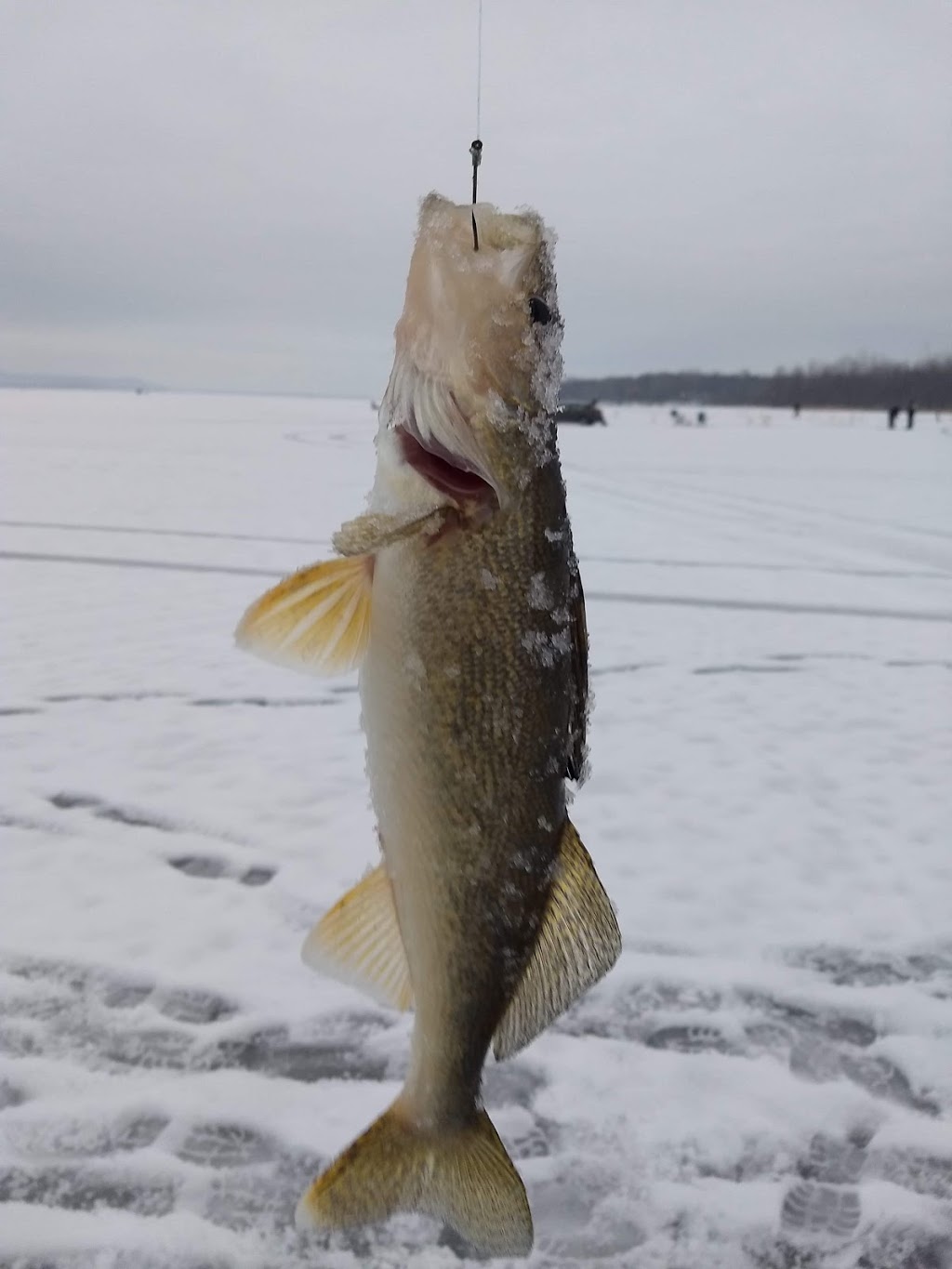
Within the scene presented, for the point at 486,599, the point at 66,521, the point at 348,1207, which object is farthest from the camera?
the point at 66,521

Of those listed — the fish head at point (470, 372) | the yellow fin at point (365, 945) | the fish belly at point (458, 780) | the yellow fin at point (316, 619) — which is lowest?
the yellow fin at point (365, 945)

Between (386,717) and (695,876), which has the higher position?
(386,717)

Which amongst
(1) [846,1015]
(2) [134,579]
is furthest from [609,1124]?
(2) [134,579]

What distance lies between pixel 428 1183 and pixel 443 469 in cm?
105

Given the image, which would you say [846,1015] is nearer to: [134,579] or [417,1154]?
[417,1154]

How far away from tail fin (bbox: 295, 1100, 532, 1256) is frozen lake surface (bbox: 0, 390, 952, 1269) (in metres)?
0.97

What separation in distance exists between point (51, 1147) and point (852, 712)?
479 cm

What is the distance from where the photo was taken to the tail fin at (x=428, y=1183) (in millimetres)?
1420

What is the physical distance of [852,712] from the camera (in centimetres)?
579

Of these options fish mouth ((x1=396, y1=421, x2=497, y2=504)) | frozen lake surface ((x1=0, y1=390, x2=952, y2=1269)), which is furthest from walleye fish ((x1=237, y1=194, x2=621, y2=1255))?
frozen lake surface ((x1=0, y1=390, x2=952, y2=1269))

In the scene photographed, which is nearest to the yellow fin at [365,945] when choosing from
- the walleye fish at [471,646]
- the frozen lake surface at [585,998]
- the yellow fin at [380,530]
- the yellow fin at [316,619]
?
the walleye fish at [471,646]

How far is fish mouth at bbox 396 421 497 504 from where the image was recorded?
1.30 metres

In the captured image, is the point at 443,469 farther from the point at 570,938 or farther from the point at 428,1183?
the point at 428,1183

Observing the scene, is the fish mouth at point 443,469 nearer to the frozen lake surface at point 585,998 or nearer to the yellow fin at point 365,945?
the yellow fin at point 365,945
